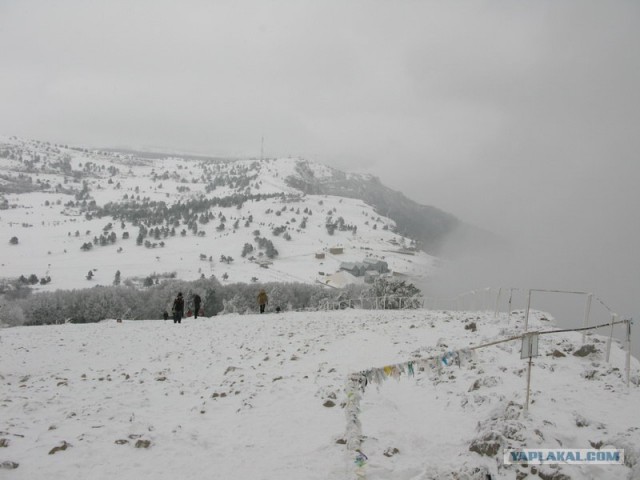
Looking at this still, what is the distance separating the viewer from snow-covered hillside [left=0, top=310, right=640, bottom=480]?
5836 millimetres

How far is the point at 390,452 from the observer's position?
6156 mm

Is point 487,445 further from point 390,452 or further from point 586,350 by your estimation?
point 586,350

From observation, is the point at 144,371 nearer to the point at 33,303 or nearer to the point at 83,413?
the point at 83,413

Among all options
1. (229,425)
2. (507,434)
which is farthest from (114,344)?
(507,434)

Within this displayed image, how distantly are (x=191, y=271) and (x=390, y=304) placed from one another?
104m

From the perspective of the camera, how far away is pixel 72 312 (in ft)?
225

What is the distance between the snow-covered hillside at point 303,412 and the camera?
5.84 meters

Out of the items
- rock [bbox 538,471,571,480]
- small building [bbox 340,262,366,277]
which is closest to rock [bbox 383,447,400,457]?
rock [bbox 538,471,571,480]

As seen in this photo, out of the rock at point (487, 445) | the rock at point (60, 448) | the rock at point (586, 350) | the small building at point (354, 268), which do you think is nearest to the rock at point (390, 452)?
the rock at point (487, 445)

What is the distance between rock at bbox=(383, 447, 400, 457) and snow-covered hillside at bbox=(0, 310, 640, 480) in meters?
0.02

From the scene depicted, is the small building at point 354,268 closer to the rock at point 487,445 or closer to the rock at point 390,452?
the rock at point 390,452

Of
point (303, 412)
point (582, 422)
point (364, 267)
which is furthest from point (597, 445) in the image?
point (364, 267)

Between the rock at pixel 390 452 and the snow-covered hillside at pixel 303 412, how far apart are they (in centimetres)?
2

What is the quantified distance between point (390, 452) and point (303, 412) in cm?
249
